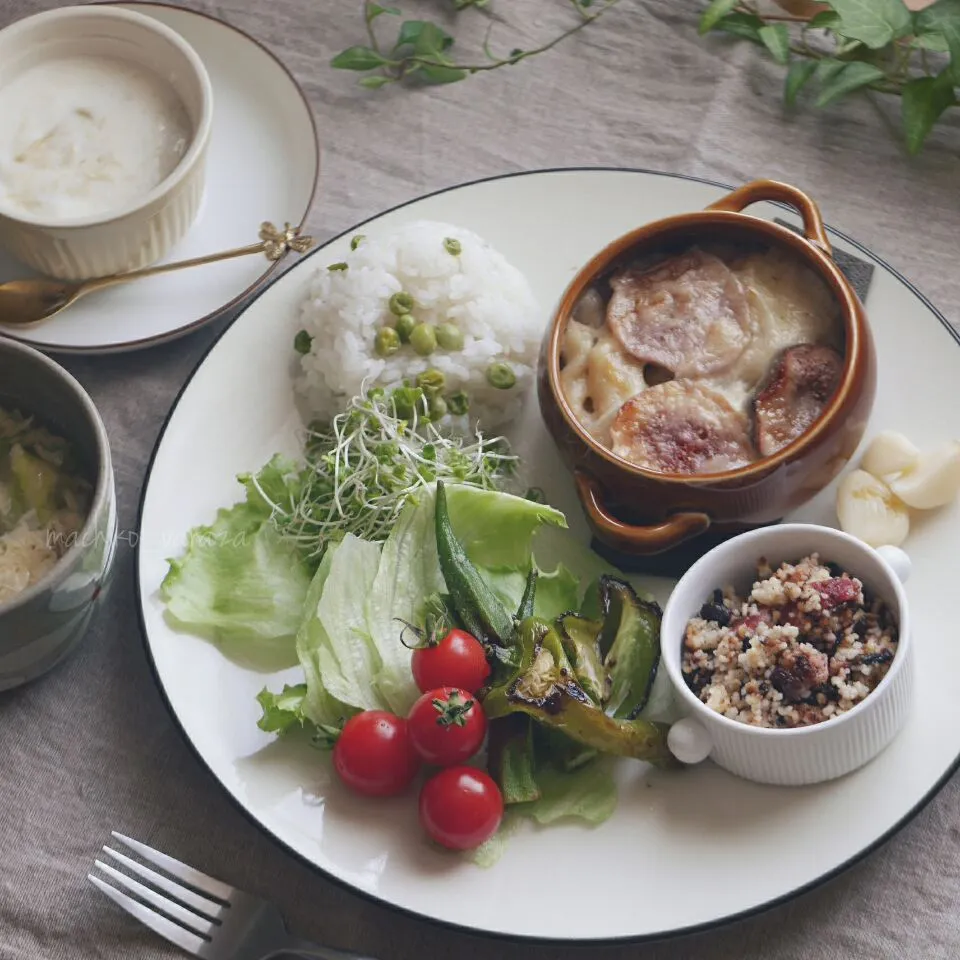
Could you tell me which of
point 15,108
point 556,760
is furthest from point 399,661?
point 15,108

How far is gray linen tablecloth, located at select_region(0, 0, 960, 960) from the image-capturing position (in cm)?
185

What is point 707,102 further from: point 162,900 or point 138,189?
point 162,900

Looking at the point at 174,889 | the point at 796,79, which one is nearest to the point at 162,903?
the point at 174,889

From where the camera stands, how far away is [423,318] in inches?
89.0

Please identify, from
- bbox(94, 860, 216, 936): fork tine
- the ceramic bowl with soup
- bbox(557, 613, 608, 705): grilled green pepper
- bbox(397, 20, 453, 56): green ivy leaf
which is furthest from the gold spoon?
bbox(94, 860, 216, 936): fork tine

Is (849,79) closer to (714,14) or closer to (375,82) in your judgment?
(714,14)

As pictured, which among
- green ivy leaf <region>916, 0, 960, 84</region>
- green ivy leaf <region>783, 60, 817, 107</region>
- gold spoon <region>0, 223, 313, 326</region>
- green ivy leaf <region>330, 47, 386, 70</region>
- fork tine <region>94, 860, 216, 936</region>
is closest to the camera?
fork tine <region>94, 860, 216, 936</region>

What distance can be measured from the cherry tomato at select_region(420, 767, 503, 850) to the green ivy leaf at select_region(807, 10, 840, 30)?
1.62 m

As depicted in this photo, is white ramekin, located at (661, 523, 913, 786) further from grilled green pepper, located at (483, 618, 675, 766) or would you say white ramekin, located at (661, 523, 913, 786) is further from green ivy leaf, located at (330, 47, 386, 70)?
green ivy leaf, located at (330, 47, 386, 70)

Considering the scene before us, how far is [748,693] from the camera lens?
1.77 m

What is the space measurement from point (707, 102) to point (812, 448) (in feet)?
3.40

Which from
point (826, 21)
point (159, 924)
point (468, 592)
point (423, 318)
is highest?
point (826, 21)

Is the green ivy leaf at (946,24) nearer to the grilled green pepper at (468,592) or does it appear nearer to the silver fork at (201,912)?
the grilled green pepper at (468,592)

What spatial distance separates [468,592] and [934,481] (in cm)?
73
